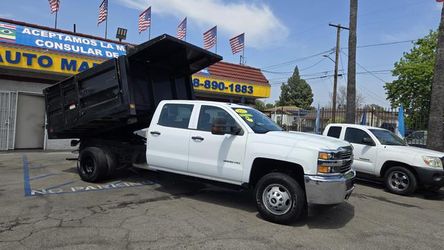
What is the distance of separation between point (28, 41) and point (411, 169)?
13.4 meters

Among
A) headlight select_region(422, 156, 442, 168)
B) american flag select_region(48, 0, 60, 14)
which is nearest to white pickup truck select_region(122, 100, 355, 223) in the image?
headlight select_region(422, 156, 442, 168)

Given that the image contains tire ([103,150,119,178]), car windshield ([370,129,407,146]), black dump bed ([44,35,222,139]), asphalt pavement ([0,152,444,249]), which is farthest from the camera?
car windshield ([370,129,407,146])

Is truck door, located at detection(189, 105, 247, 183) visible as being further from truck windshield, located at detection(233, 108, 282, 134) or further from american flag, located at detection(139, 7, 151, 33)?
american flag, located at detection(139, 7, 151, 33)

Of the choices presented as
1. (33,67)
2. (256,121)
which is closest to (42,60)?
(33,67)

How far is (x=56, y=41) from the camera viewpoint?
49.4 feet

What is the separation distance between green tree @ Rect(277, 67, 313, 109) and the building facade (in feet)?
221

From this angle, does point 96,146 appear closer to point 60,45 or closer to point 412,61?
point 60,45

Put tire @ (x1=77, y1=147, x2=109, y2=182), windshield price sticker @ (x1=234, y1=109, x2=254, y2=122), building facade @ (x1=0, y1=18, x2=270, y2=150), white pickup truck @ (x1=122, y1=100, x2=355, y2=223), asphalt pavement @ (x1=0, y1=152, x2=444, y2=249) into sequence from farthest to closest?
building facade @ (x1=0, y1=18, x2=270, y2=150)
tire @ (x1=77, y1=147, x2=109, y2=182)
windshield price sticker @ (x1=234, y1=109, x2=254, y2=122)
white pickup truck @ (x1=122, y1=100, x2=355, y2=223)
asphalt pavement @ (x1=0, y1=152, x2=444, y2=249)

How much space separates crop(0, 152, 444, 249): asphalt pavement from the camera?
5164 millimetres

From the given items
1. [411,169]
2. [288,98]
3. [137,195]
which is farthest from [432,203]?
[288,98]

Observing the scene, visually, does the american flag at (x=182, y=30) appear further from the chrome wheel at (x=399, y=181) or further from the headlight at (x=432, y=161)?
the headlight at (x=432, y=161)

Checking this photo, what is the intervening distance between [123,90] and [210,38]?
1633cm

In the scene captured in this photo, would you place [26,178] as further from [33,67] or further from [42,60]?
[42,60]

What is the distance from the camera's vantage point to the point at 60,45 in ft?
49.5
